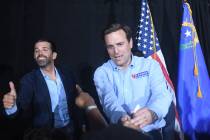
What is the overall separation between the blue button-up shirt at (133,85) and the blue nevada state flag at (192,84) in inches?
54.8

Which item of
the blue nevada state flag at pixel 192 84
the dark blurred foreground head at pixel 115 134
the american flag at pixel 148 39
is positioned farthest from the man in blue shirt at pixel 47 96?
the dark blurred foreground head at pixel 115 134

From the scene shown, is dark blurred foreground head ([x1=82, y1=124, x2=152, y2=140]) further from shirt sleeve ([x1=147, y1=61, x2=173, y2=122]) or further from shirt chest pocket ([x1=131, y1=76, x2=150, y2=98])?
Result: shirt chest pocket ([x1=131, y1=76, x2=150, y2=98])

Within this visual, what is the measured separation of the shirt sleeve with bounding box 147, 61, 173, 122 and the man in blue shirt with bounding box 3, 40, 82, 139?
34.8 inches

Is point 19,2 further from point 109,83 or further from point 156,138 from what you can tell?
point 156,138

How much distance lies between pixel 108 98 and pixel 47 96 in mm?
667

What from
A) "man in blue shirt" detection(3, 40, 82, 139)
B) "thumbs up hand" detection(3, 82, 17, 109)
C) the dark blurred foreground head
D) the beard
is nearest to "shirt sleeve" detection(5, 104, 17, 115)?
"man in blue shirt" detection(3, 40, 82, 139)

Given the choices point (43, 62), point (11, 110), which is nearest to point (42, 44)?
point (43, 62)

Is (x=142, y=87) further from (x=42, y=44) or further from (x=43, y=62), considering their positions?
(x=42, y=44)

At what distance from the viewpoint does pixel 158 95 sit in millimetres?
2820

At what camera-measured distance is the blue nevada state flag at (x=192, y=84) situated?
4332mm

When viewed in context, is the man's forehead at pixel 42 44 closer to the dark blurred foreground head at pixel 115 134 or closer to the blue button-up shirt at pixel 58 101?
the blue button-up shirt at pixel 58 101

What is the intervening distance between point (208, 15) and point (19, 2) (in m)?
2.48

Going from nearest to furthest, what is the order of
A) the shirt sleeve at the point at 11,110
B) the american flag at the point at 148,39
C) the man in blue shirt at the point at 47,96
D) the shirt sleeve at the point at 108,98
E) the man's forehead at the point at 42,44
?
the shirt sleeve at the point at 108,98
the shirt sleeve at the point at 11,110
the man in blue shirt at the point at 47,96
the man's forehead at the point at 42,44
the american flag at the point at 148,39

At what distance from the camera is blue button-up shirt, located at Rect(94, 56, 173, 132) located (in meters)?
2.88
